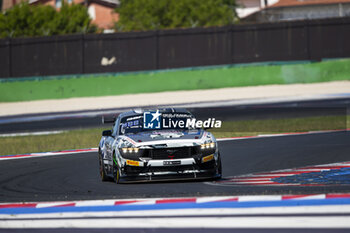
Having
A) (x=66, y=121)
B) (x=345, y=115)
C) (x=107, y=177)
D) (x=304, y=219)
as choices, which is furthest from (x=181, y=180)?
(x=66, y=121)

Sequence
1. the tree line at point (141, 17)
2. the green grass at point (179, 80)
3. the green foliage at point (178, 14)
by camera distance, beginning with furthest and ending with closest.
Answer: the green foliage at point (178, 14) < the tree line at point (141, 17) < the green grass at point (179, 80)

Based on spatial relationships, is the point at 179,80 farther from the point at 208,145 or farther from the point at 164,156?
the point at 164,156

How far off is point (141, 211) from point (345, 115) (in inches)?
634

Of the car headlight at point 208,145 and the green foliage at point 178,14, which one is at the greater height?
the green foliage at point 178,14

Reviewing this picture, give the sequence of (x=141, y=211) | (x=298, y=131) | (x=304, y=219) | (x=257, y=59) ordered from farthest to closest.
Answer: (x=257, y=59) → (x=298, y=131) → (x=141, y=211) → (x=304, y=219)

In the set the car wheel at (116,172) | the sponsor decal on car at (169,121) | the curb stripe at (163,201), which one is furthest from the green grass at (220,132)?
the curb stripe at (163,201)

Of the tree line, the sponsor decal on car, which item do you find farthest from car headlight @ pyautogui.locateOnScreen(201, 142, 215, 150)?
the tree line

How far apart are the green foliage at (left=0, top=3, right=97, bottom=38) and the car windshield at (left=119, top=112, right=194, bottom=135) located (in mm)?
37487

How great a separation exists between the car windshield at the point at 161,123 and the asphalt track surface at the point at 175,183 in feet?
3.19

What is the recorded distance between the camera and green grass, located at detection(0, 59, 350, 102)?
98.2ft

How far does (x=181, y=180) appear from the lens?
11.1m

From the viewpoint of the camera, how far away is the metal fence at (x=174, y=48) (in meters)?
30.9

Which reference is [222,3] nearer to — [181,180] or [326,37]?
[326,37]

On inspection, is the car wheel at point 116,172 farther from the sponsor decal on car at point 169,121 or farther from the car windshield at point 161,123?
the sponsor decal on car at point 169,121
